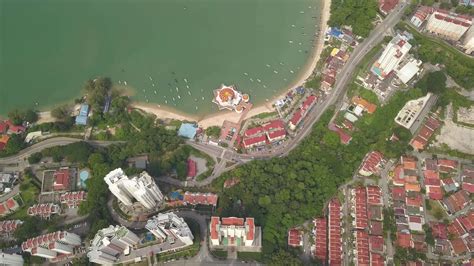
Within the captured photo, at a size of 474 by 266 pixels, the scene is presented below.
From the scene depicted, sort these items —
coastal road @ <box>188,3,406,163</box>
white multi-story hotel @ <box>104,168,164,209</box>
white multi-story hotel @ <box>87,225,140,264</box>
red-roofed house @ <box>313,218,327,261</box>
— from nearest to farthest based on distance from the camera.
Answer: white multi-story hotel @ <box>87,225,140,264</box> → white multi-story hotel @ <box>104,168,164,209</box> → red-roofed house @ <box>313,218,327,261</box> → coastal road @ <box>188,3,406,163</box>

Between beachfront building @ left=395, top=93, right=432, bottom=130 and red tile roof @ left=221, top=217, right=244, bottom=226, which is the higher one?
beachfront building @ left=395, top=93, right=432, bottom=130

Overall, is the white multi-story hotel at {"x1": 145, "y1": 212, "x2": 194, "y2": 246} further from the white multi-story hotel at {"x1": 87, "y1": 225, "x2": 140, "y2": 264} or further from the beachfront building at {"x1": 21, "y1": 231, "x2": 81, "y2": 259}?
the beachfront building at {"x1": 21, "y1": 231, "x2": 81, "y2": 259}

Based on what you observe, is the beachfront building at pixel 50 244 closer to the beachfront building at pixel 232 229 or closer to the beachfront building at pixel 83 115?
the beachfront building at pixel 232 229

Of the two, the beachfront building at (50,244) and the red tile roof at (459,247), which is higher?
the red tile roof at (459,247)

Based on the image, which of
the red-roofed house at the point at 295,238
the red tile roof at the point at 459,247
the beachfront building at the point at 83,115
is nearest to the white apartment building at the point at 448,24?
the red tile roof at the point at 459,247

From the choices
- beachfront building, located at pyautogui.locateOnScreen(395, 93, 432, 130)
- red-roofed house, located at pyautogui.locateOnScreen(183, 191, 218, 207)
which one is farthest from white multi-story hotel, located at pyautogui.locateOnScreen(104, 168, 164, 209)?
beachfront building, located at pyautogui.locateOnScreen(395, 93, 432, 130)

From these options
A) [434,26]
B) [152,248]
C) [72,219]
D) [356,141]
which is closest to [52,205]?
[72,219]
